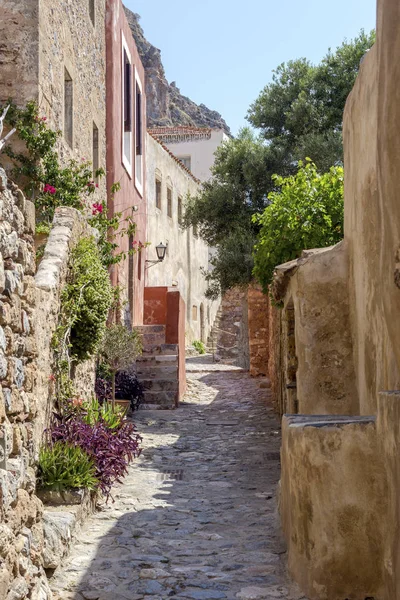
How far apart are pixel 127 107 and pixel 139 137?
1793 mm

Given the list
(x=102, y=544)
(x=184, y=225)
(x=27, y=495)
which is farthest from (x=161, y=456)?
(x=184, y=225)

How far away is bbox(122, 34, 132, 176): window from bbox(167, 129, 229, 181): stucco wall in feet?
60.8

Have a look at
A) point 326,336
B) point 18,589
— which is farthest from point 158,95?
point 18,589

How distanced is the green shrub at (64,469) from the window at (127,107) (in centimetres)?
1063

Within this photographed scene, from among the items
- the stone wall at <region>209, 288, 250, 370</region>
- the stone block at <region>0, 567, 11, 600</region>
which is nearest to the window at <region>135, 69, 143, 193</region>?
the stone wall at <region>209, 288, 250, 370</region>

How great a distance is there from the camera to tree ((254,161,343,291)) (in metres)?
10.6

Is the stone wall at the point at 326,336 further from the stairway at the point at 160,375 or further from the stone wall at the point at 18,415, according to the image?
the stairway at the point at 160,375

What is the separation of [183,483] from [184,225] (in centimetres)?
A: 1264

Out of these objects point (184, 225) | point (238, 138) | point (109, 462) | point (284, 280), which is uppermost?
point (238, 138)

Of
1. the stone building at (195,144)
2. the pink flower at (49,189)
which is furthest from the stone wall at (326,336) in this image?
the stone building at (195,144)

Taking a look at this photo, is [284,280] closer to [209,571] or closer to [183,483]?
[183,483]

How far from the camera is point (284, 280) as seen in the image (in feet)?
29.6

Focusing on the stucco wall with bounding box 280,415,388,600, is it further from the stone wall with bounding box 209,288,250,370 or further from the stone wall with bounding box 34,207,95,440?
the stone wall with bounding box 209,288,250,370

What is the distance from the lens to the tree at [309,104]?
727 inches
